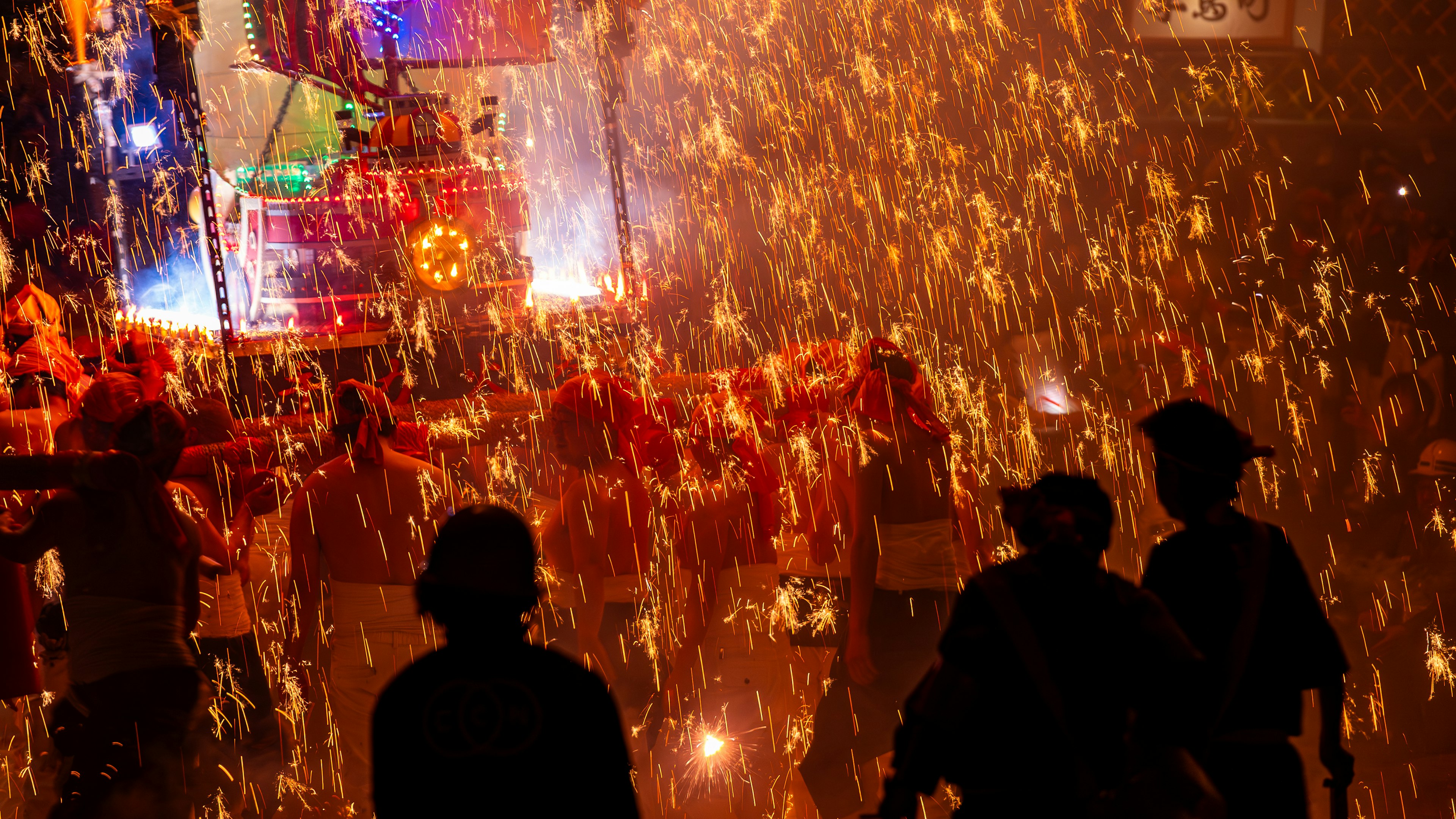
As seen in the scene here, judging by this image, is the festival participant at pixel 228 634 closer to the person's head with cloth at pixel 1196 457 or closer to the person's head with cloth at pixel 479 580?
the person's head with cloth at pixel 479 580

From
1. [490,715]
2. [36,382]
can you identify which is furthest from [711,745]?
[36,382]

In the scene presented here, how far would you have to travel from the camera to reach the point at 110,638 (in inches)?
109

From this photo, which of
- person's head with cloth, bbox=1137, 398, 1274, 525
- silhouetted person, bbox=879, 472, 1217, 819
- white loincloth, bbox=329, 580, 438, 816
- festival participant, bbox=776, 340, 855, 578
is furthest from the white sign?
silhouetted person, bbox=879, 472, 1217, 819

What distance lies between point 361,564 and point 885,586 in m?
1.85

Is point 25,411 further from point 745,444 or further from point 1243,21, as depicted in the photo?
point 1243,21

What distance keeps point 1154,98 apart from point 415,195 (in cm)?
839

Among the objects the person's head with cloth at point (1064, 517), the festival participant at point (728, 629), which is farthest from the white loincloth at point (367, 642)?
the person's head with cloth at point (1064, 517)

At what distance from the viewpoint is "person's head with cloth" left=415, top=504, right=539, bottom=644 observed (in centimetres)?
158

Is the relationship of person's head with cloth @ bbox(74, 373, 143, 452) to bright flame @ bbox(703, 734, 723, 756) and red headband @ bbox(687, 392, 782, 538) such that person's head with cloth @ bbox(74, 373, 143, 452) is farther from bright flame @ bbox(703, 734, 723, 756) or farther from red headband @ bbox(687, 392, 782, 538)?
bright flame @ bbox(703, 734, 723, 756)

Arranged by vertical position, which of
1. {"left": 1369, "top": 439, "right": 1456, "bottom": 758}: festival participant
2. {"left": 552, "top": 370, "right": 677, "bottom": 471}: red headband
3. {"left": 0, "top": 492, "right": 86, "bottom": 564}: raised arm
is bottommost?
{"left": 1369, "top": 439, "right": 1456, "bottom": 758}: festival participant

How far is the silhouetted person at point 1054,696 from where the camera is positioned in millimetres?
1892

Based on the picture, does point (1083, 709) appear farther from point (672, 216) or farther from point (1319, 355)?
point (672, 216)

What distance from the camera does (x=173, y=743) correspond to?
2803 millimetres

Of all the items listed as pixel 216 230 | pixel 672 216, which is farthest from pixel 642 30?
pixel 216 230
